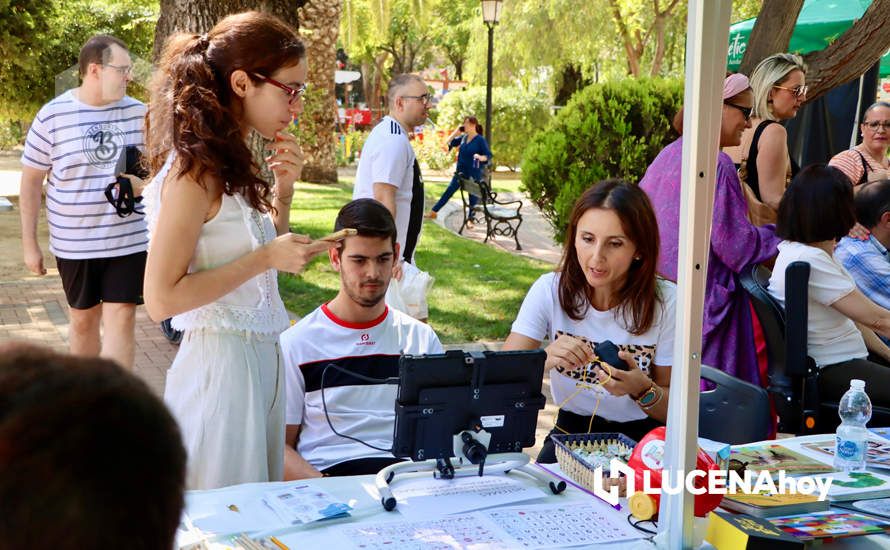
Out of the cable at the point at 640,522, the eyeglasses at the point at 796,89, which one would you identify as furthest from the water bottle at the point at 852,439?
the eyeglasses at the point at 796,89

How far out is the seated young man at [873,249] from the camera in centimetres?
466

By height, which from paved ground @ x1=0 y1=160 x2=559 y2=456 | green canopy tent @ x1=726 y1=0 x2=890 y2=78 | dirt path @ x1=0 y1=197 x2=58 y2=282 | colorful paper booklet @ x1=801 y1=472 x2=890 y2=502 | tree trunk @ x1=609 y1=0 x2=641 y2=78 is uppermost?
tree trunk @ x1=609 y1=0 x2=641 y2=78

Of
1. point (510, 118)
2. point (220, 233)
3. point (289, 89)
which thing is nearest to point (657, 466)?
point (220, 233)

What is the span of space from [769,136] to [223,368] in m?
3.61

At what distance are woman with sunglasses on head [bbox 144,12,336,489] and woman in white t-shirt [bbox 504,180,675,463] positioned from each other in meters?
1.02

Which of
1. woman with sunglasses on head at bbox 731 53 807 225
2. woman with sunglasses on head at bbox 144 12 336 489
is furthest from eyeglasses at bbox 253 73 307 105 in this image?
woman with sunglasses on head at bbox 731 53 807 225

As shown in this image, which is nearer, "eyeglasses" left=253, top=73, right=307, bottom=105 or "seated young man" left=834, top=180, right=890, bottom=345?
"eyeglasses" left=253, top=73, right=307, bottom=105

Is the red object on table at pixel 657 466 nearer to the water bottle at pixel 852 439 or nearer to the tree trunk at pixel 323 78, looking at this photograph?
the water bottle at pixel 852 439

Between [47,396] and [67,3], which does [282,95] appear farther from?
[67,3]

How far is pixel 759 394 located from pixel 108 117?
149 inches

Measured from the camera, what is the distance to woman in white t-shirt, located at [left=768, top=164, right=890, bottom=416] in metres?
3.99

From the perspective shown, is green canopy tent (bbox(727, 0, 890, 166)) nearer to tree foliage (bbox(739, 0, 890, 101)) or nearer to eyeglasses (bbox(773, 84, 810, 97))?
tree foliage (bbox(739, 0, 890, 101))

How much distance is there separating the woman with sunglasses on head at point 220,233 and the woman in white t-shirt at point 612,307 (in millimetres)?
1024

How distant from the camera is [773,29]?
6.69 m
